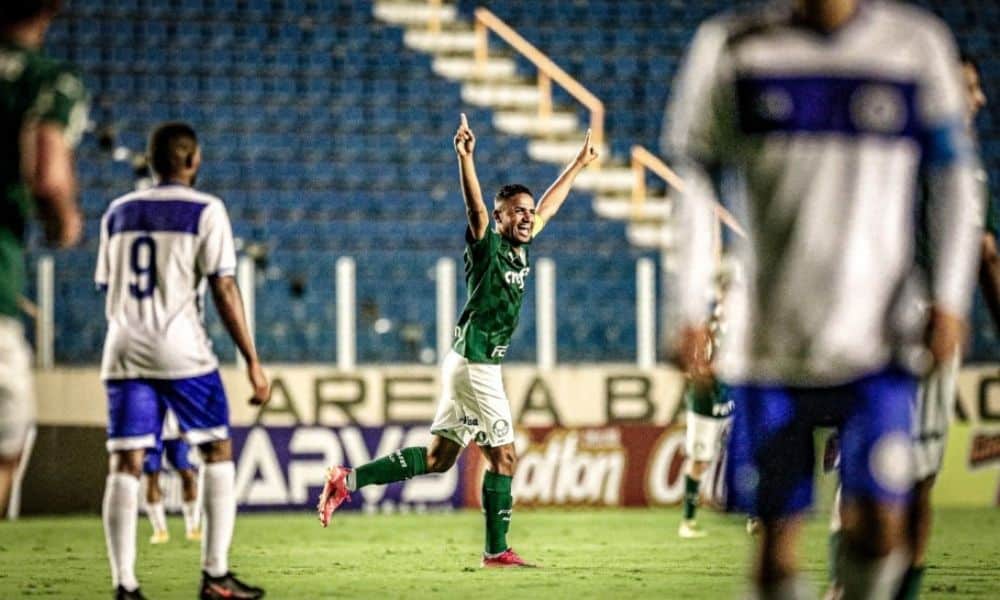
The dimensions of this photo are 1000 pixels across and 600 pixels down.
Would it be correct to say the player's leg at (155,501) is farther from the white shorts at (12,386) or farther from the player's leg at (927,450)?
the player's leg at (927,450)

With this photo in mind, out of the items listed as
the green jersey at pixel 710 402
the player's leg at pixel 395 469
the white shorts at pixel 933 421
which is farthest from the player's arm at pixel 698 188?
the green jersey at pixel 710 402

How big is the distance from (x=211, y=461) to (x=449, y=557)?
3519mm

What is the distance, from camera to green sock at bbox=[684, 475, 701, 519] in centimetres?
1323

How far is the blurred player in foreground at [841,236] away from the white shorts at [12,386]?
2.13 m

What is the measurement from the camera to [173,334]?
7.62m

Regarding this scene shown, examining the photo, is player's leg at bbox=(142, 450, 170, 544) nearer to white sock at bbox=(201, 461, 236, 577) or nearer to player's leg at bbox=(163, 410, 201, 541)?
player's leg at bbox=(163, 410, 201, 541)

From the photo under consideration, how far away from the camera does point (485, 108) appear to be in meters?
22.4

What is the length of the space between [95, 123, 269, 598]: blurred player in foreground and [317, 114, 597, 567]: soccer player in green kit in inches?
89.9

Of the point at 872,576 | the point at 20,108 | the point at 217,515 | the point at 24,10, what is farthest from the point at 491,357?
the point at 872,576

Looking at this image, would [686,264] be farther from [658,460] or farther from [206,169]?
[206,169]

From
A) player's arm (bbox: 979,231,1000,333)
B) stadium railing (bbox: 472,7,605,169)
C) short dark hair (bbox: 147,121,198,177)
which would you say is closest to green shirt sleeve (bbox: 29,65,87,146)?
short dark hair (bbox: 147,121,198,177)

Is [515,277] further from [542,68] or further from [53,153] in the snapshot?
[542,68]

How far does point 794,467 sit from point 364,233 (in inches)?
615

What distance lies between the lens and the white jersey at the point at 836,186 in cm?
438
